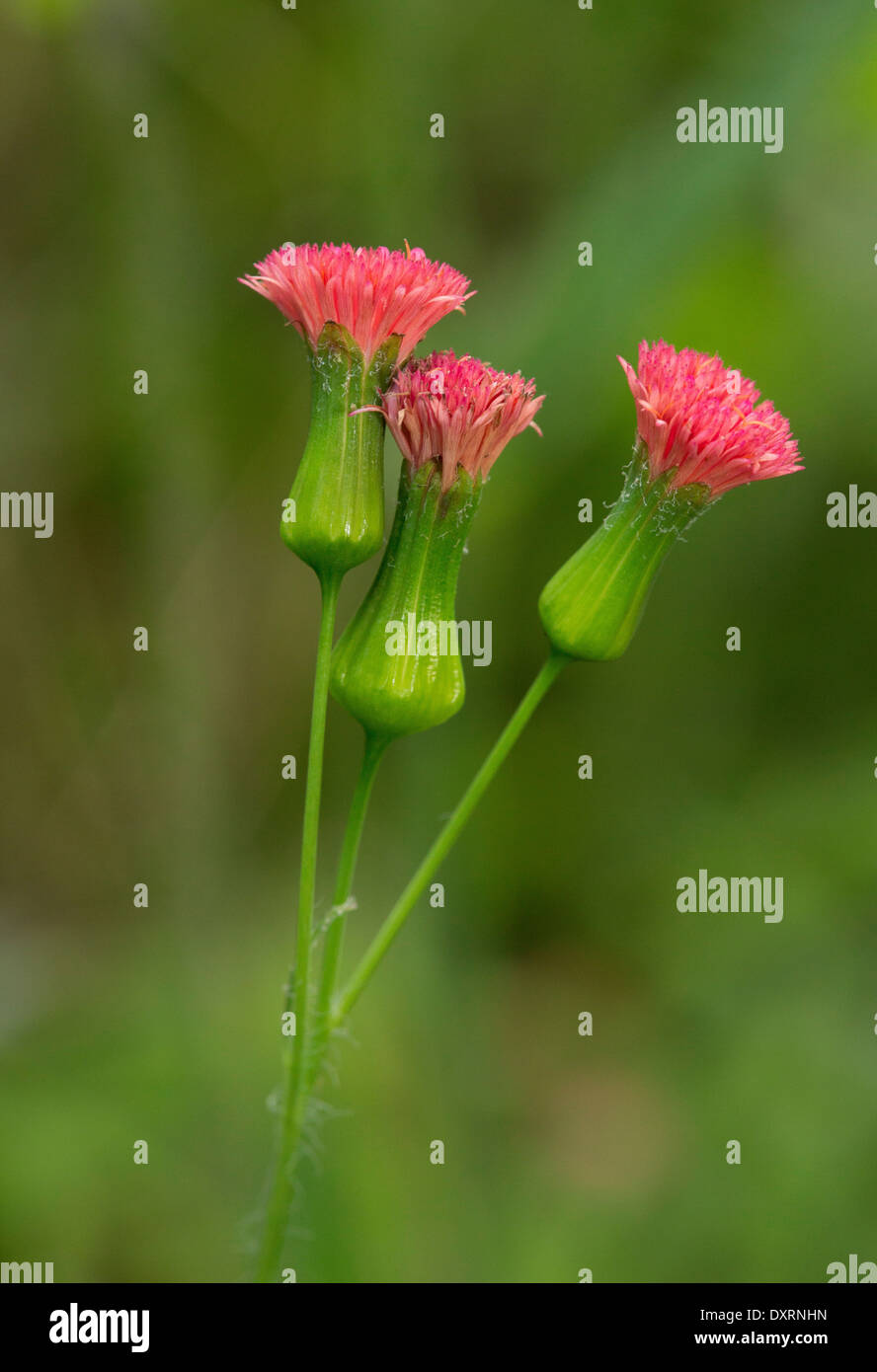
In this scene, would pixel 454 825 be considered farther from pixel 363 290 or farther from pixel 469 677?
pixel 469 677

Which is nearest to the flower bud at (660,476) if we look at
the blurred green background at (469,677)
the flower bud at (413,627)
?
the flower bud at (413,627)

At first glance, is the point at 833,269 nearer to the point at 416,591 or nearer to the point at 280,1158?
the point at 416,591

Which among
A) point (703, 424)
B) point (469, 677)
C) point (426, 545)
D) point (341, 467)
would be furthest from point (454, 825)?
point (469, 677)

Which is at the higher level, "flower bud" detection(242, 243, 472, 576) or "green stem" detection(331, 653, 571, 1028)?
"flower bud" detection(242, 243, 472, 576)

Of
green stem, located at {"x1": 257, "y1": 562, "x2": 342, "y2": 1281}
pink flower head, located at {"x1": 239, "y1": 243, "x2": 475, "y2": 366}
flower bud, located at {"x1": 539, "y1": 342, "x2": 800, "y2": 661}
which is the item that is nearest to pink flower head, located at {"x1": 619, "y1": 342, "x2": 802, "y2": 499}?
flower bud, located at {"x1": 539, "y1": 342, "x2": 800, "y2": 661}

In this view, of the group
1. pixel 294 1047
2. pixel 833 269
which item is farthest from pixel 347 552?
pixel 833 269

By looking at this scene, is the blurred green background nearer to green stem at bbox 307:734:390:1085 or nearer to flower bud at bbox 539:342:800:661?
green stem at bbox 307:734:390:1085
